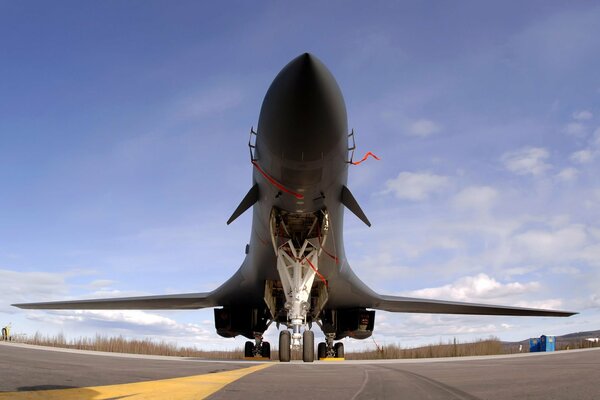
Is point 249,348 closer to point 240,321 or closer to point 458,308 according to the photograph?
point 240,321

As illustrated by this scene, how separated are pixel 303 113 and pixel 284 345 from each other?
→ 4817 millimetres

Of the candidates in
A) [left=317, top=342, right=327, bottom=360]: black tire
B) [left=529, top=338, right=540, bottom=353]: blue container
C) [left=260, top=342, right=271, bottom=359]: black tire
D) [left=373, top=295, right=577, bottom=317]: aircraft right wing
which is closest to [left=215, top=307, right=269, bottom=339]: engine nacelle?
[left=260, top=342, right=271, bottom=359]: black tire

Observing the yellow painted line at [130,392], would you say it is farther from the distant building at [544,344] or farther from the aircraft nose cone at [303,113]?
the distant building at [544,344]

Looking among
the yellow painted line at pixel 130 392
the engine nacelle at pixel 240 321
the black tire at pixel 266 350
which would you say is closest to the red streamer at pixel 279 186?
the yellow painted line at pixel 130 392

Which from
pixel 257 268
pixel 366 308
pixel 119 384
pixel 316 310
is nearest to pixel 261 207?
pixel 257 268

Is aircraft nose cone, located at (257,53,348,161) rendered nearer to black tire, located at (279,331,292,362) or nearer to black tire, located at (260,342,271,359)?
black tire, located at (279,331,292,362)

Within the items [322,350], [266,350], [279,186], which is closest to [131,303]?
[266,350]

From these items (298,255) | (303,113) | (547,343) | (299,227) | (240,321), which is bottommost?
(547,343)

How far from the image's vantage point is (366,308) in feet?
58.1

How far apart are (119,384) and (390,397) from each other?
6.53 feet

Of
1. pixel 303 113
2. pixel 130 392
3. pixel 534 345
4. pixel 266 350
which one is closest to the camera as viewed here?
pixel 130 392

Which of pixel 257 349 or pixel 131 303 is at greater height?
pixel 131 303

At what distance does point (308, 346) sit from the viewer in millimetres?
9227

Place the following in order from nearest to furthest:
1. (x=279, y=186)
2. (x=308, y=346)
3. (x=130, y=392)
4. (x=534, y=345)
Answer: (x=130, y=392) → (x=279, y=186) → (x=308, y=346) → (x=534, y=345)
